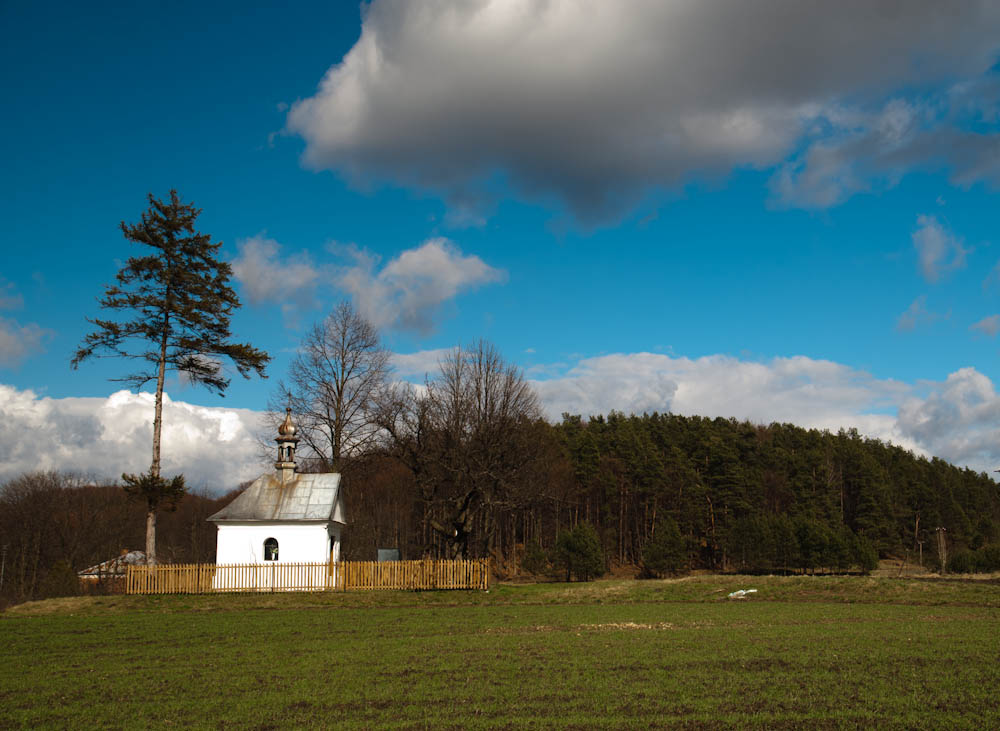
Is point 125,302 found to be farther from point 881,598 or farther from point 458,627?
point 881,598

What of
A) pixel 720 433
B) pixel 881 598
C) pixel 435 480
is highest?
pixel 720 433

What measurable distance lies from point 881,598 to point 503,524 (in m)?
38.1

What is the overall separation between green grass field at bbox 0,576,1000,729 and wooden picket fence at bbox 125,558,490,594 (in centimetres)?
727

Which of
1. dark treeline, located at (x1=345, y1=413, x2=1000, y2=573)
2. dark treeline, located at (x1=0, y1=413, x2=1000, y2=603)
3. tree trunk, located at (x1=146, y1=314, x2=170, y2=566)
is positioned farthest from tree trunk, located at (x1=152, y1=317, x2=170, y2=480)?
dark treeline, located at (x1=345, y1=413, x2=1000, y2=573)

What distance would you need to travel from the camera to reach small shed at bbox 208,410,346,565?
31922 millimetres

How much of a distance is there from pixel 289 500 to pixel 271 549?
2289 mm

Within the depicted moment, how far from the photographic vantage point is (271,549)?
32.2m

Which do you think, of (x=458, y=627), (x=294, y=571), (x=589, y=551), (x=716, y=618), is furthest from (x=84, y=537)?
(x=716, y=618)

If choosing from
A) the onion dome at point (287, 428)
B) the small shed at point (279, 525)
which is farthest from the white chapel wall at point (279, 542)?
the onion dome at point (287, 428)

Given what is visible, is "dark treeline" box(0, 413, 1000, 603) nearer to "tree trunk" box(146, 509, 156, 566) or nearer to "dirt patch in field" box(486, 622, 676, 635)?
"tree trunk" box(146, 509, 156, 566)

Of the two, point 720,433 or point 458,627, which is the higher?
point 720,433

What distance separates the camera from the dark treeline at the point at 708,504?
50531 mm

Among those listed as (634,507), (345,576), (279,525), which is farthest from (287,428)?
(634,507)

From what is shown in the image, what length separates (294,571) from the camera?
29984 mm
